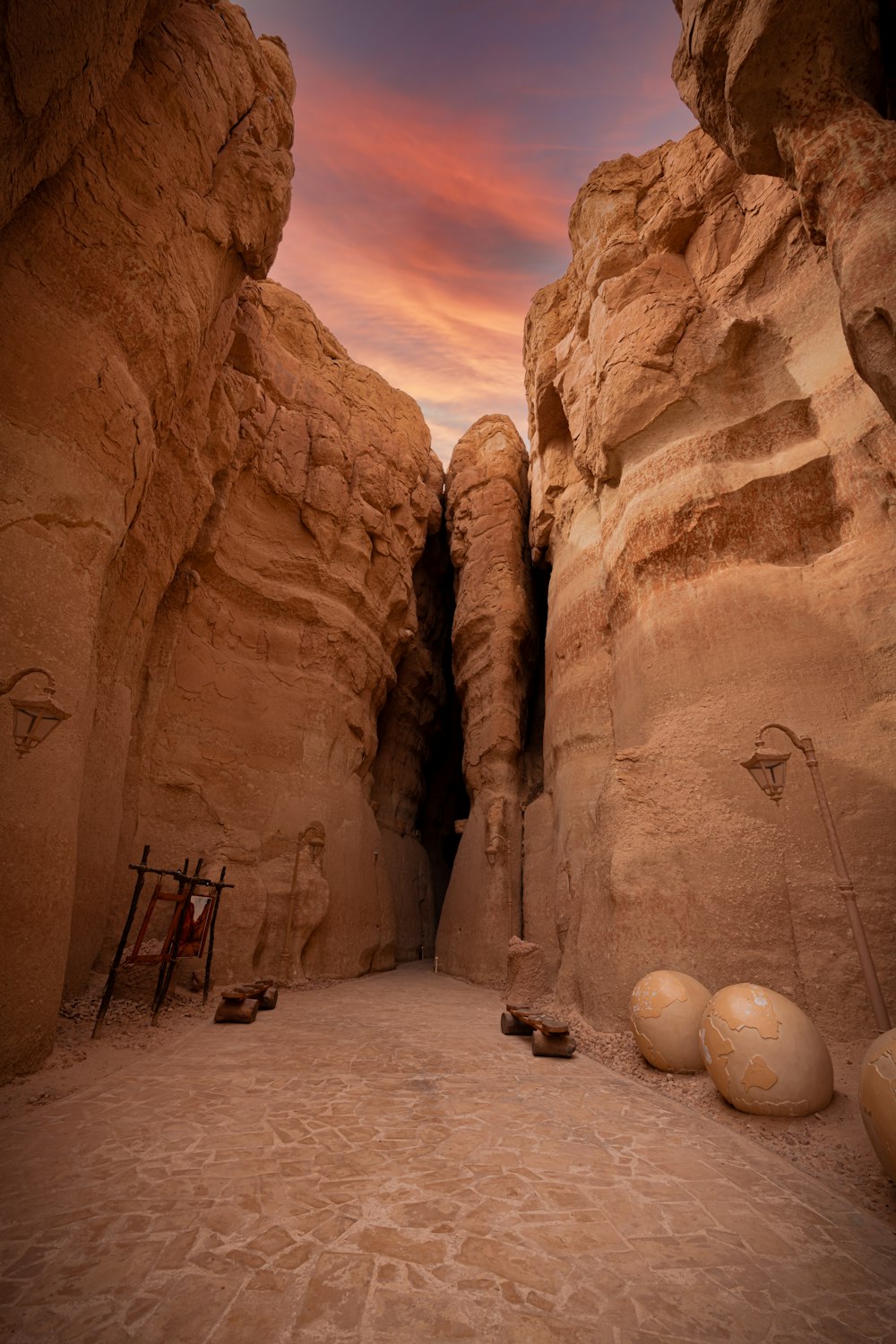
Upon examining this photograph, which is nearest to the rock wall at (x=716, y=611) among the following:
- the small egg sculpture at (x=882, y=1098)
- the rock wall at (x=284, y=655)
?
the small egg sculpture at (x=882, y=1098)

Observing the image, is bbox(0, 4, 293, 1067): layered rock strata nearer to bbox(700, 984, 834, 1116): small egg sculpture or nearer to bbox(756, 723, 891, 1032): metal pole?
bbox(700, 984, 834, 1116): small egg sculpture

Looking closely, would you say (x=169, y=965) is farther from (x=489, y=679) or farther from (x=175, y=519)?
(x=489, y=679)

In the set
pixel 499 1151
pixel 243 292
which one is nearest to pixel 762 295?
pixel 243 292

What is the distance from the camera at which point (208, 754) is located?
37.4 ft

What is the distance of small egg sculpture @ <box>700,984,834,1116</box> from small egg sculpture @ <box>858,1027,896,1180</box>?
1.07 metres

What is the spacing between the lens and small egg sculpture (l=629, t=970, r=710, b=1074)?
19.3ft

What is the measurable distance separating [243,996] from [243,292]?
12814 millimetres

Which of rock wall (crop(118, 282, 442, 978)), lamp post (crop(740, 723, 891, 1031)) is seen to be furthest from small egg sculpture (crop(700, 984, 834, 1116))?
rock wall (crop(118, 282, 442, 978))

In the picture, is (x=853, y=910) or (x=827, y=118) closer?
(x=853, y=910)

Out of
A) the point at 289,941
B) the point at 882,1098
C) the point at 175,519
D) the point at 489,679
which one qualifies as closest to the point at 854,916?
the point at 882,1098

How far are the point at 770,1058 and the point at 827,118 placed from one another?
9049 millimetres

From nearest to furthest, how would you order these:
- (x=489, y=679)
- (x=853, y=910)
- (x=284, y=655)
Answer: (x=853, y=910) → (x=284, y=655) → (x=489, y=679)

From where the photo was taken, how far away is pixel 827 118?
6.23 meters

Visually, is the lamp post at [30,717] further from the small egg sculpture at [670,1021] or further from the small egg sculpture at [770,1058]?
the small egg sculpture at [670,1021]
